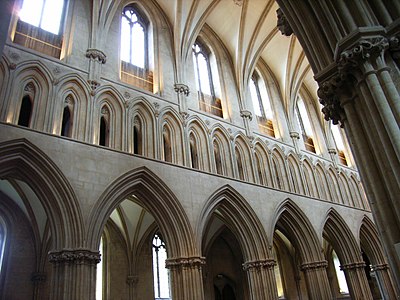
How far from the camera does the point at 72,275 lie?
7.81 meters

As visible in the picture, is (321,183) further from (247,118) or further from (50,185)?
(50,185)

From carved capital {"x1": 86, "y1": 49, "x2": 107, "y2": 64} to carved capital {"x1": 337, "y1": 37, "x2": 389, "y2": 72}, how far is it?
7693 millimetres

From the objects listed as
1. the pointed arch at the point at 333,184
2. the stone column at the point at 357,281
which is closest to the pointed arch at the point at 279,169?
the pointed arch at the point at 333,184

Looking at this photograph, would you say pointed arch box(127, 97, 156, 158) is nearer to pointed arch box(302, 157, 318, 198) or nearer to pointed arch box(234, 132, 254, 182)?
pointed arch box(234, 132, 254, 182)

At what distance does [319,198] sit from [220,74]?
6501 millimetres

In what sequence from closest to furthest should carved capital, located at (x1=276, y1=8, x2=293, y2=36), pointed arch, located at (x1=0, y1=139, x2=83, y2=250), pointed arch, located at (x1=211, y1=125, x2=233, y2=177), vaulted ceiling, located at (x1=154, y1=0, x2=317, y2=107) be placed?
carved capital, located at (x1=276, y1=8, x2=293, y2=36) < pointed arch, located at (x1=0, y1=139, x2=83, y2=250) < pointed arch, located at (x1=211, y1=125, x2=233, y2=177) < vaulted ceiling, located at (x1=154, y1=0, x2=317, y2=107)

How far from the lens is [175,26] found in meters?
13.6

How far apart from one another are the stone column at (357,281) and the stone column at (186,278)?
25.2ft

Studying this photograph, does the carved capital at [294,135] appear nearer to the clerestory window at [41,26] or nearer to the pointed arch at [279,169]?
the pointed arch at [279,169]

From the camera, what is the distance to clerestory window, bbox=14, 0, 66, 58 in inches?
398

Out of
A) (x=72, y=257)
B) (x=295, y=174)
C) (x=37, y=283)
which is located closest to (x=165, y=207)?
(x=72, y=257)

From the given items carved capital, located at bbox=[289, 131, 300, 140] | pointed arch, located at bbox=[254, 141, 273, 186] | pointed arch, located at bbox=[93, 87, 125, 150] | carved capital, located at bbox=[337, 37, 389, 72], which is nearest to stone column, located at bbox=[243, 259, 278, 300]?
pointed arch, located at bbox=[254, 141, 273, 186]

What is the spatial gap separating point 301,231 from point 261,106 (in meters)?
5.78

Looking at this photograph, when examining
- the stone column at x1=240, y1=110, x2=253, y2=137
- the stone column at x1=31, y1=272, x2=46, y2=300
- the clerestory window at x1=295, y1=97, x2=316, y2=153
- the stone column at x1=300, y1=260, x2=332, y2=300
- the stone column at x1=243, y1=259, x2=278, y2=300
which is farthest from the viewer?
the clerestory window at x1=295, y1=97, x2=316, y2=153
